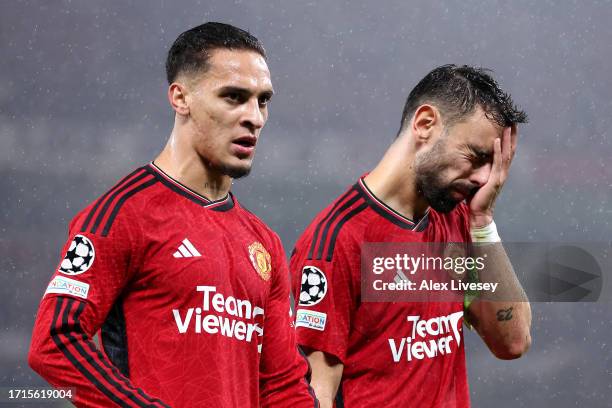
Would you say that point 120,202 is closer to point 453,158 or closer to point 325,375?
point 325,375

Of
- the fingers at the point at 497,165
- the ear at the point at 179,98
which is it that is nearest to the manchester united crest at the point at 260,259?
the ear at the point at 179,98

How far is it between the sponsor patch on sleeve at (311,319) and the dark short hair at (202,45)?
1087 mm

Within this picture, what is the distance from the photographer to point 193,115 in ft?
10.3

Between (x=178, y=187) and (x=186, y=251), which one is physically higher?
(x=178, y=187)

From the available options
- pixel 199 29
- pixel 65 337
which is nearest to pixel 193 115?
pixel 199 29

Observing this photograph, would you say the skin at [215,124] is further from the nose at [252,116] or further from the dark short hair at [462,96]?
the dark short hair at [462,96]

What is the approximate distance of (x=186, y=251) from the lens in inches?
116

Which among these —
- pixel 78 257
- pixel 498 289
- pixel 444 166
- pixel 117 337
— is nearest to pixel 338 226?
pixel 444 166

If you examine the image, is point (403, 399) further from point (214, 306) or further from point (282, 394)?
point (214, 306)

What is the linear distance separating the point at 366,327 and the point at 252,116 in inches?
44.8

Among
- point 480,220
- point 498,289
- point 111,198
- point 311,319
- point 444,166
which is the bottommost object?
point 311,319

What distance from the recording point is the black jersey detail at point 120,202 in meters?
2.81

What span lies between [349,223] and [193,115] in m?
1.03

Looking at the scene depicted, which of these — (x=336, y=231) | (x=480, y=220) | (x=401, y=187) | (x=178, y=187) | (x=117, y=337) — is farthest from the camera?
(x=480, y=220)
